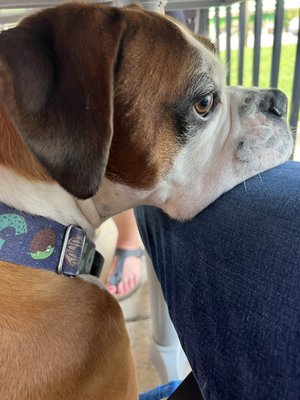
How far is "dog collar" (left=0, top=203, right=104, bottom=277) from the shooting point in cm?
82

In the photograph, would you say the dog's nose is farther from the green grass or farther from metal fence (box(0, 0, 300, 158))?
the green grass

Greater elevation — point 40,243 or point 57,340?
point 40,243

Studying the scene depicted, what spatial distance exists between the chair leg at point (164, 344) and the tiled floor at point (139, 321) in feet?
0.26

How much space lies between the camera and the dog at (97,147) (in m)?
0.73

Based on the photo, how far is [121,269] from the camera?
2.17 metres

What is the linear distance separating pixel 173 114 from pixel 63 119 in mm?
249

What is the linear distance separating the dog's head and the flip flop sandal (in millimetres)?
1124

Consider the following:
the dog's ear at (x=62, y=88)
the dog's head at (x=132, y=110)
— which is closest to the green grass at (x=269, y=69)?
→ the dog's head at (x=132, y=110)

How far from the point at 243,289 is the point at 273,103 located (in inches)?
20.9

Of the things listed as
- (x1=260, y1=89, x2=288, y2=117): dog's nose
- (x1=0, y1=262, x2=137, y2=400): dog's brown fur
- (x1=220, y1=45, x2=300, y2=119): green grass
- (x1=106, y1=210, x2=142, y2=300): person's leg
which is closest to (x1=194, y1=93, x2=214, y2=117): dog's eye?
(x1=260, y1=89, x2=288, y2=117): dog's nose

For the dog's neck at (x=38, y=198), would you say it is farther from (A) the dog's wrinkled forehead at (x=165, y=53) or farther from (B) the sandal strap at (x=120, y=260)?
(B) the sandal strap at (x=120, y=260)

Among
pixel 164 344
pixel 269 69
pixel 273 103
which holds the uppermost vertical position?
pixel 273 103

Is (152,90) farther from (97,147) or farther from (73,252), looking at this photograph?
(73,252)

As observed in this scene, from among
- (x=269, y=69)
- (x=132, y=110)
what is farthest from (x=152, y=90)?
(x=269, y=69)
